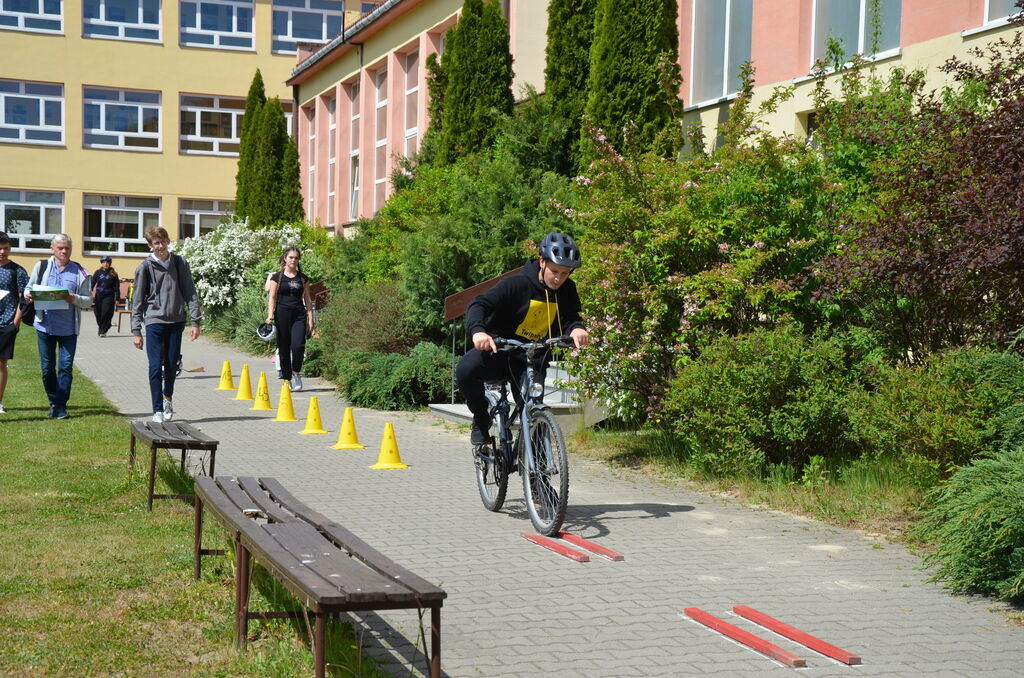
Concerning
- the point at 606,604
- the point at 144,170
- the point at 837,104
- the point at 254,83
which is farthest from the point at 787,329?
the point at 144,170

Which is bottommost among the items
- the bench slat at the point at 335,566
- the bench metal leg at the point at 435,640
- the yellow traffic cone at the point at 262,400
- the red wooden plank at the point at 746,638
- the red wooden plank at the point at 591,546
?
the red wooden plank at the point at 591,546

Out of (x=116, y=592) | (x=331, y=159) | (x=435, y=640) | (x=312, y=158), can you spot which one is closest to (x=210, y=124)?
(x=312, y=158)

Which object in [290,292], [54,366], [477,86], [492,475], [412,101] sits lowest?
[492,475]

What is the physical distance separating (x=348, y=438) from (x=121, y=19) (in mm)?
36547

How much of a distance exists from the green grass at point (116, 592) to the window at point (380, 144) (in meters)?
22.8

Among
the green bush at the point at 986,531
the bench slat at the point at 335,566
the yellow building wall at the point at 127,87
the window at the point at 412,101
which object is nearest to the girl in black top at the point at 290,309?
the bench slat at the point at 335,566

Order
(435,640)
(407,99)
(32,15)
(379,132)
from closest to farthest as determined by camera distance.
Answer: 1. (435,640)
2. (407,99)
3. (379,132)
4. (32,15)

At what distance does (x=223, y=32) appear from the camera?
44.9m

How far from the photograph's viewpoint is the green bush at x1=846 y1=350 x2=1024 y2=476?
6895 millimetres

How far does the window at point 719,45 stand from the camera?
16.5 m

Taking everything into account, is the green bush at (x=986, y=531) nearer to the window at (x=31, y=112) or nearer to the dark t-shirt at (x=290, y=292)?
the dark t-shirt at (x=290, y=292)

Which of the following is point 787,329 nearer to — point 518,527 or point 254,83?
point 518,527

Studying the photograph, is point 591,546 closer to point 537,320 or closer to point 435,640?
point 537,320

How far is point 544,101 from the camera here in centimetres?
1803
